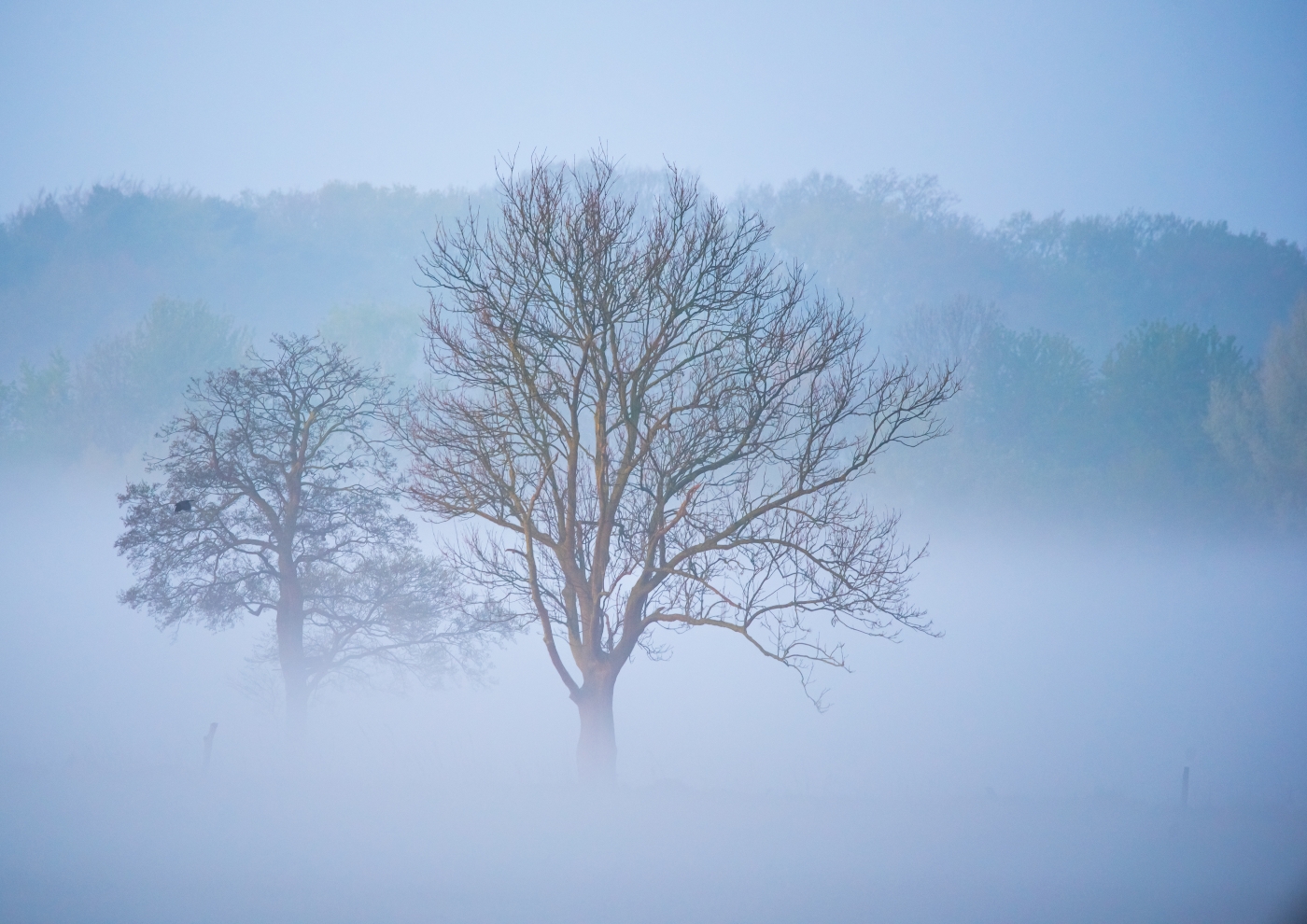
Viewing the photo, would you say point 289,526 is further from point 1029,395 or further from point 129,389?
point 1029,395

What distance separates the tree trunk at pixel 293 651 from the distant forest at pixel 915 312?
102ft

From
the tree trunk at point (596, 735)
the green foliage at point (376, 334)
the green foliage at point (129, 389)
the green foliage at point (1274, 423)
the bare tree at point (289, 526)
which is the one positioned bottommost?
the tree trunk at point (596, 735)

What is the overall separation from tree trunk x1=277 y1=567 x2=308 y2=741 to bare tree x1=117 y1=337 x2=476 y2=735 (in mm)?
20

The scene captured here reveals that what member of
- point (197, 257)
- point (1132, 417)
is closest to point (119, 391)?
point (197, 257)

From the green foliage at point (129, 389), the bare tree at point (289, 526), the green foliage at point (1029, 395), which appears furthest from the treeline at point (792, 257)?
the bare tree at point (289, 526)

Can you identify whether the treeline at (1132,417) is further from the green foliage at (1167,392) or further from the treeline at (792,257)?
the treeline at (792,257)

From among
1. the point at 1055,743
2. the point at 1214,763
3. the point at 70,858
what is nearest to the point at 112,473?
the point at 70,858

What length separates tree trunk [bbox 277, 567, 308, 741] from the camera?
16734mm

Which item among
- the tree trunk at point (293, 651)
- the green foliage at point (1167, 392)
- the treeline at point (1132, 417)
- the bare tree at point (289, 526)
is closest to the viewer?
the bare tree at point (289, 526)

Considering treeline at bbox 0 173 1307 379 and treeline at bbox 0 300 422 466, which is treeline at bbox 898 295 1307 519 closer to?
treeline at bbox 0 173 1307 379

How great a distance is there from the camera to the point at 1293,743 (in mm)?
21062

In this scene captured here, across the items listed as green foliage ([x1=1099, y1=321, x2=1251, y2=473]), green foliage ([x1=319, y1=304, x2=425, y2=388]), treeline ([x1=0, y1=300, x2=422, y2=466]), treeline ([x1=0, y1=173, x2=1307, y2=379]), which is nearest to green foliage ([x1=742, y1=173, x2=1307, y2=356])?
treeline ([x1=0, y1=173, x2=1307, y2=379])

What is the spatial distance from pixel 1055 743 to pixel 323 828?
56.0 feet

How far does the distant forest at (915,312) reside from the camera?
4538 cm
